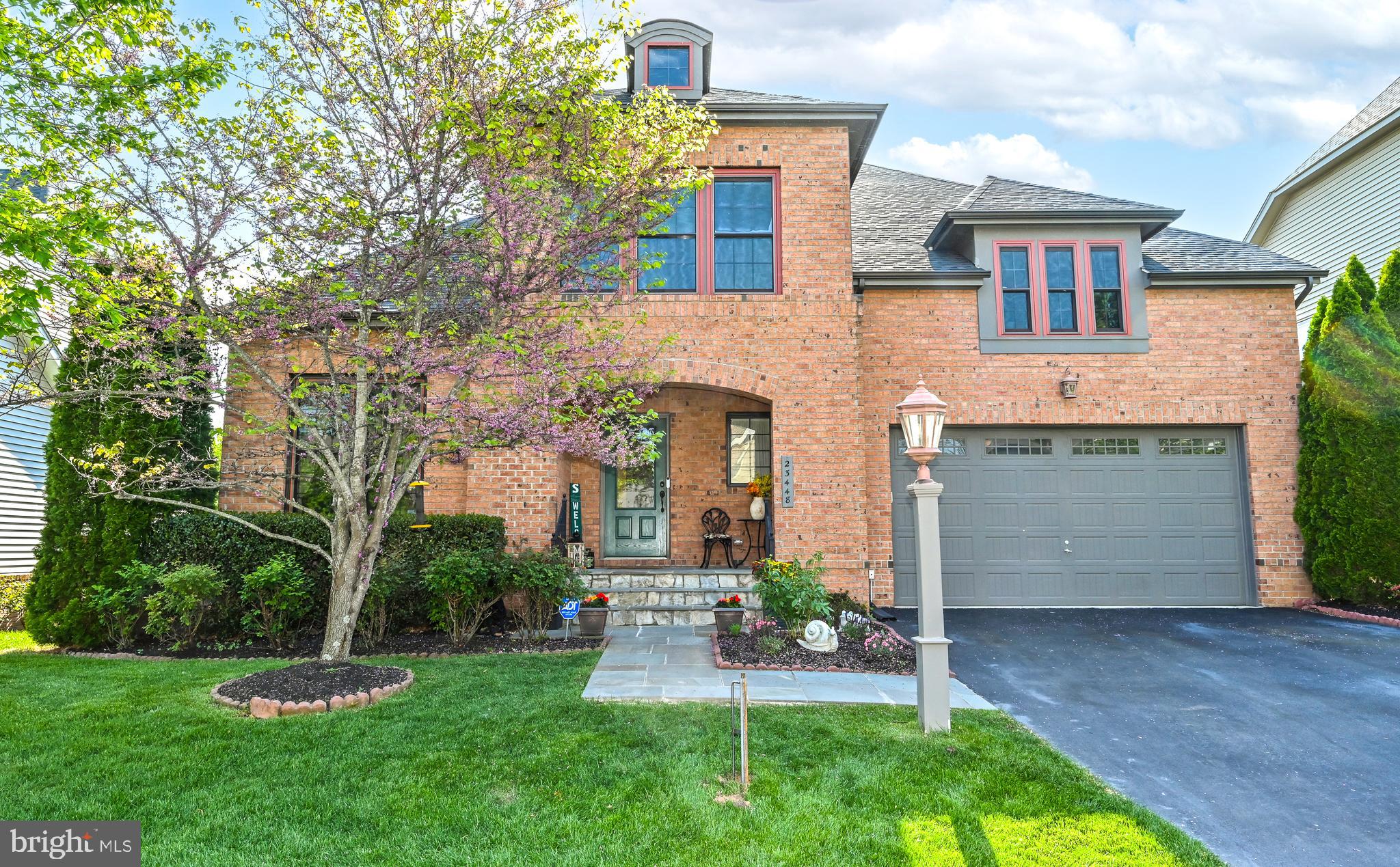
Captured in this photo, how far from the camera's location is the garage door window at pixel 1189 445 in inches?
400

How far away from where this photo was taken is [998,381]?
33.2 ft

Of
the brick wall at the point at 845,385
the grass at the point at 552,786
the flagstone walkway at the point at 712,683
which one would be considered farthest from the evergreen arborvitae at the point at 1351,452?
the grass at the point at 552,786

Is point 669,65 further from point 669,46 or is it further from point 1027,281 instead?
point 1027,281

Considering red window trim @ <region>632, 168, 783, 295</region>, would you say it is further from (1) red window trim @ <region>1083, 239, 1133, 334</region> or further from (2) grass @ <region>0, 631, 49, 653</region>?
(2) grass @ <region>0, 631, 49, 653</region>

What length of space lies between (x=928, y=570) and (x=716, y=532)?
5841 mm

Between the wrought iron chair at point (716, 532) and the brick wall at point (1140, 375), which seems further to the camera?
the wrought iron chair at point (716, 532)

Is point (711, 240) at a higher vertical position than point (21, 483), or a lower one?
higher

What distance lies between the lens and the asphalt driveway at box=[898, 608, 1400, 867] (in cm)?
350

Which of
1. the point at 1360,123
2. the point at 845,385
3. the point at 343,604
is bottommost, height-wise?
the point at 343,604

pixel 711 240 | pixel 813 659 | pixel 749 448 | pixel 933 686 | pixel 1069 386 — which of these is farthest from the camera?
pixel 749 448

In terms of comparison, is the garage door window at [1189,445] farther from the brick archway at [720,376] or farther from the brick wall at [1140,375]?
the brick archway at [720,376]

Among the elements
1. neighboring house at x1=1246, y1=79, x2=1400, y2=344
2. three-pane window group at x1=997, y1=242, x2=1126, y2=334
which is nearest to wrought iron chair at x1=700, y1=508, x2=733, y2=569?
three-pane window group at x1=997, y1=242, x2=1126, y2=334

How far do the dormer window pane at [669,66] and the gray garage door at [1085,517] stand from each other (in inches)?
227

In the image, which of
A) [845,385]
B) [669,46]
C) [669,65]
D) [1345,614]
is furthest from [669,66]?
[1345,614]
